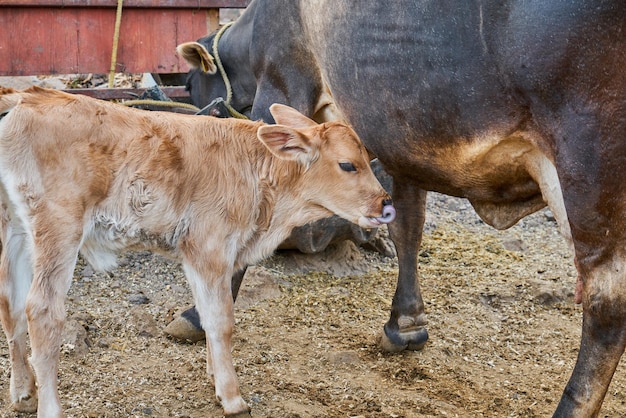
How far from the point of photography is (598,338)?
A: 3477 millimetres

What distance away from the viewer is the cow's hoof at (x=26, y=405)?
411cm

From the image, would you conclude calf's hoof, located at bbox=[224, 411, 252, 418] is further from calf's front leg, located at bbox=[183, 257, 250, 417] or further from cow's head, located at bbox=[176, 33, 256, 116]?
cow's head, located at bbox=[176, 33, 256, 116]

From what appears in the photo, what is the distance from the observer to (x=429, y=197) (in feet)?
26.7

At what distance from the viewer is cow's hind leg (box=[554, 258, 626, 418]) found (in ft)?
11.0

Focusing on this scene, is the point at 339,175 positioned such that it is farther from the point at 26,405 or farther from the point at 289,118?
the point at 26,405

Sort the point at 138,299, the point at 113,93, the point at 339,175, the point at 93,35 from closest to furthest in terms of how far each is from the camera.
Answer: the point at 339,175, the point at 138,299, the point at 113,93, the point at 93,35

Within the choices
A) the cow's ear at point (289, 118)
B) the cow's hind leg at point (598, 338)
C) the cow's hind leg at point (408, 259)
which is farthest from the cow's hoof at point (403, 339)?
the cow's hind leg at point (598, 338)

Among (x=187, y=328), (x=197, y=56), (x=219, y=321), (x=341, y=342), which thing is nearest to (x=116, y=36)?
(x=197, y=56)

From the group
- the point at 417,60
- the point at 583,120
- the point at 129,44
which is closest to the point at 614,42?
the point at 583,120

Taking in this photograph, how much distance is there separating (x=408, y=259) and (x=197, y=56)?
6.93 feet

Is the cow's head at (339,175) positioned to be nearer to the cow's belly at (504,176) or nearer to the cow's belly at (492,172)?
the cow's belly at (492,172)

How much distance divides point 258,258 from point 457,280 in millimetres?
2583

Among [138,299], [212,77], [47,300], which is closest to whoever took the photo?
[47,300]

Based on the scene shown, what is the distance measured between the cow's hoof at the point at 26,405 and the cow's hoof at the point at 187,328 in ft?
3.77
